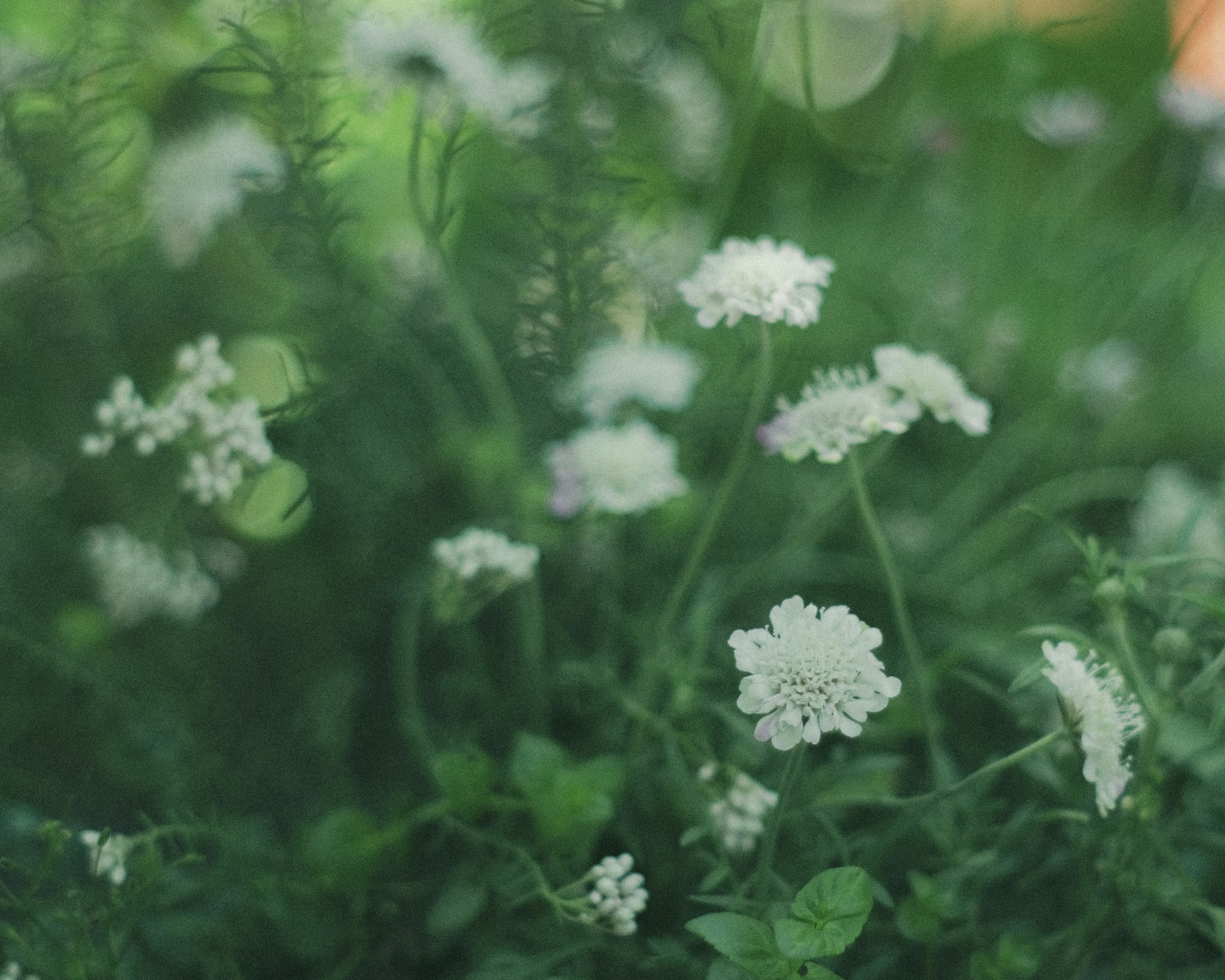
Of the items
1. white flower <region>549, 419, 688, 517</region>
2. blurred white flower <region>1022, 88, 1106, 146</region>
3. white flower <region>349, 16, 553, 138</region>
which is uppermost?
blurred white flower <region>1022, 88, 1106, 146</region>

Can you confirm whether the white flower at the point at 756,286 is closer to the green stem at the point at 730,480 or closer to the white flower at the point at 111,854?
the green stem at the point at 730,480

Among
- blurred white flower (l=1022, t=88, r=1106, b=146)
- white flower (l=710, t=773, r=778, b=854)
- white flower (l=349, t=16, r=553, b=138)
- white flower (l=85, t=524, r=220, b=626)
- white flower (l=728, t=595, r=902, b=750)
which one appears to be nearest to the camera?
white flower (l=728, t=595, r=902, b=750)

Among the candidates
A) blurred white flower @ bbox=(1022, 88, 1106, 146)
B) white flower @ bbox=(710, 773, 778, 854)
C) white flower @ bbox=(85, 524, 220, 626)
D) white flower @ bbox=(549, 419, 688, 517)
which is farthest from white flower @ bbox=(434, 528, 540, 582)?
blurred white flower @ bbox=(1022, 88, 1106, 146)

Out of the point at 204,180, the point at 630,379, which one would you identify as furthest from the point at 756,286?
the point at 204,180

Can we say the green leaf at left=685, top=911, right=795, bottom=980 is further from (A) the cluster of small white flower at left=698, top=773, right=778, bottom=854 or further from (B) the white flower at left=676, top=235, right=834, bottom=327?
(B) the white flower at left=676, top=235, right=834, bottom=327

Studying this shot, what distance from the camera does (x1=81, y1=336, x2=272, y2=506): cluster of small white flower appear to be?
20.0 inches

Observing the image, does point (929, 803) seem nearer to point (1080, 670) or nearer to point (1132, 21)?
point (1080, 670)

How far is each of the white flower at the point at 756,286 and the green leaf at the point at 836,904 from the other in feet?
0.85

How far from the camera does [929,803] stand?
0.47m

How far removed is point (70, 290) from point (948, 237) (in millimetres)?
860

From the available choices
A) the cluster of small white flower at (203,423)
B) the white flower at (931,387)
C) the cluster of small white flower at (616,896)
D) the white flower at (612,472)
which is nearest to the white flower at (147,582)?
the cluster of small white flower at (203,423)

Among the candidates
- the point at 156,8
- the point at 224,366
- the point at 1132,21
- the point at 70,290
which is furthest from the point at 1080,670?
the point at 1132,21

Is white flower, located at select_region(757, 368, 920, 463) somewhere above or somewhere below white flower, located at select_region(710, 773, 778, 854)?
above

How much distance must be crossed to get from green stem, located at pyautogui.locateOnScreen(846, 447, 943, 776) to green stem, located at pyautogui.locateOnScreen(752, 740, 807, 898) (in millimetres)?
95
